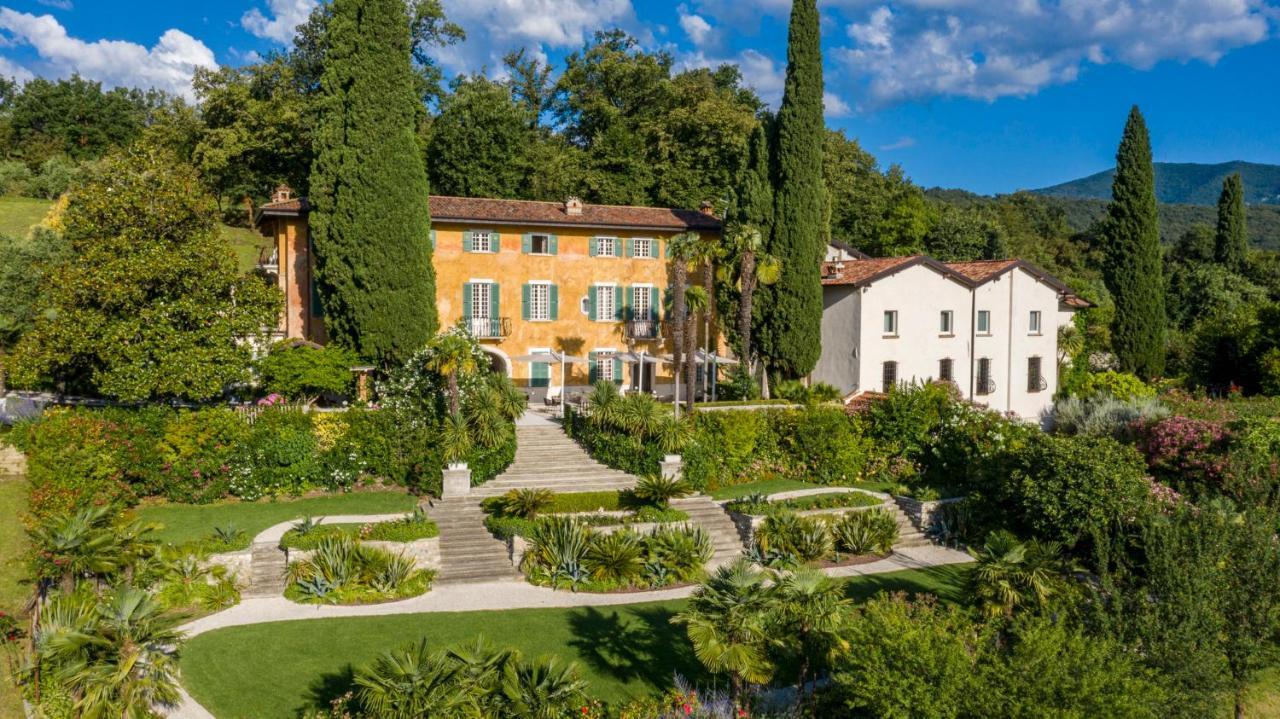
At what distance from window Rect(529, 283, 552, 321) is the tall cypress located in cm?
2738

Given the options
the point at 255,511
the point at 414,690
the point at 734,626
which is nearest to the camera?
the point at 414,690

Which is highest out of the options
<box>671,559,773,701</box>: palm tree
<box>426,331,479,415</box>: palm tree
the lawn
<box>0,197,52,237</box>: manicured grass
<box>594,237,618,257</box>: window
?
<box>0,197,52,237</box>: manicured grass

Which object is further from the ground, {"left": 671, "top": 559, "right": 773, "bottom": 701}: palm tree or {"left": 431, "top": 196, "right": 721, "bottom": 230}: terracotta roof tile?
{"left": 431, "top": 196, "right": 721, "bottom": 230}: terracotta roof tile

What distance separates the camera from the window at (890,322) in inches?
1272

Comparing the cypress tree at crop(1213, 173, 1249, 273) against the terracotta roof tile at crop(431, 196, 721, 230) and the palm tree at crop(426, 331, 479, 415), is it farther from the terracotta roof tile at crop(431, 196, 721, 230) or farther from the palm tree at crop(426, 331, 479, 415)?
the palm tree at crop(426, 331, 479, 415)

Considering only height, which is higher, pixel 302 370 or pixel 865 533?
pixel 302 370

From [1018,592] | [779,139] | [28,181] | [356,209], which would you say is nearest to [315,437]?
[356,209]

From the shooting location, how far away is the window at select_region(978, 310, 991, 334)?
3444cm

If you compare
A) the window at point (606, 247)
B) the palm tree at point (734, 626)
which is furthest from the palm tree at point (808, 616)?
the window at point (606, 247)

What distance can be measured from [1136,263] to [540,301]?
28.6m

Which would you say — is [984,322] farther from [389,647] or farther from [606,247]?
[389,647]

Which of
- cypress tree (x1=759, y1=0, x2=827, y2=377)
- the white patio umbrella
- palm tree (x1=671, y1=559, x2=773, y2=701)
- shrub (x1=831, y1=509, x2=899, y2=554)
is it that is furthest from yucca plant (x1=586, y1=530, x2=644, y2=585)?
cypress tree (x1=759, y1=0, x2=827, y2=377)

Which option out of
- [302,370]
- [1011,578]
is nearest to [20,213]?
[302,370]

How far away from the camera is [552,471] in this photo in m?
24.0
